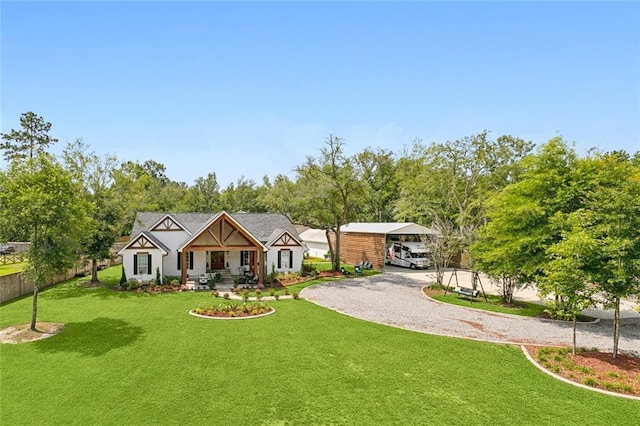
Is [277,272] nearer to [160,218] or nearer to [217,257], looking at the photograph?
[217,257]

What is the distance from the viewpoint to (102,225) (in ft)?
80.0

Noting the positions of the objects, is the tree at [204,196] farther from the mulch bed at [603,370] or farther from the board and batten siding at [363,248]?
the mulch bed at [603,370]

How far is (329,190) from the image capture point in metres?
30.9

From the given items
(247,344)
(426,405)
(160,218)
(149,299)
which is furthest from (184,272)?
(426,405)

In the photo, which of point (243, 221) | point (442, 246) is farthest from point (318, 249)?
point (442, 246)

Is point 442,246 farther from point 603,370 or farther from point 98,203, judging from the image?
point 98,203

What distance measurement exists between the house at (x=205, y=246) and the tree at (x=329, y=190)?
2719mm

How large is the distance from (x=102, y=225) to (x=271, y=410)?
2106 centimetres

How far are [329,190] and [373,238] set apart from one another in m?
7.79

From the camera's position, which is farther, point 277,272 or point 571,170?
point 277,272

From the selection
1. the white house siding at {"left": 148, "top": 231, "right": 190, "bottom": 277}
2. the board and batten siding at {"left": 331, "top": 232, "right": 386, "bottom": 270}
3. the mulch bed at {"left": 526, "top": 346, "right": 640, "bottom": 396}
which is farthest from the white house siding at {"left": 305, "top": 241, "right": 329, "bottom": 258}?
the mulch bed at {"left": 526, "top": 346, "right": 640, "bottom": 396}

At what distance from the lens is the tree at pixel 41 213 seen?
13898 mm

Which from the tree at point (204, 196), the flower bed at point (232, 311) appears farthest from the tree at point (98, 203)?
the tree at point (204, 196)

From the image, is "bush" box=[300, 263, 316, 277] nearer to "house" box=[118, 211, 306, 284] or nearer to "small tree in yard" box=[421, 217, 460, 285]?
"house" box=[118, 211, 306, 284]
